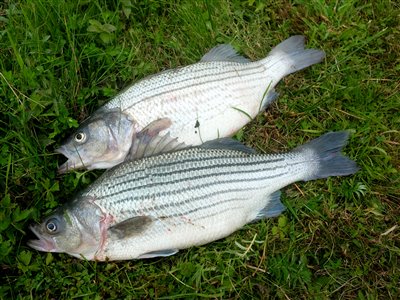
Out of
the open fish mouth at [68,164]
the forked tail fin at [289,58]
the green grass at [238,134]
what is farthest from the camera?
the forked tail fin at [289,58]

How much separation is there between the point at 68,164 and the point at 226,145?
1316 millimetres

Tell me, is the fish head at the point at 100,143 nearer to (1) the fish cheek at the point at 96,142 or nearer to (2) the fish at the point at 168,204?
(1) the fish cheek at the point at 96,142

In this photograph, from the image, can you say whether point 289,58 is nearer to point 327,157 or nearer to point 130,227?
point 327,157

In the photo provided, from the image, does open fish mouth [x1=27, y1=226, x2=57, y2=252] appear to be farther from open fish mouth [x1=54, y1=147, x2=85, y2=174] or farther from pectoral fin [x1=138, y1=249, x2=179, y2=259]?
pectoral fin [x1=138, y1=249, x2=179, y2=259]

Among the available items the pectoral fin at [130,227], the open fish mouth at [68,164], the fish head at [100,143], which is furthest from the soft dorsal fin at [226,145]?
the open fish mouth at [68,164]

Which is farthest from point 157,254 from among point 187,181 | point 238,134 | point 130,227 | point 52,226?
point 238,134

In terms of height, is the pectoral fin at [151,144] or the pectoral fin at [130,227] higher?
the pectoral fin at [151,144]

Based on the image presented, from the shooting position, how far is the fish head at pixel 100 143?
3.97 m

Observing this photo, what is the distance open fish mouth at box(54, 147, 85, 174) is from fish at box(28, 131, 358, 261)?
1.13 feet

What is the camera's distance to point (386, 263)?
405 cm

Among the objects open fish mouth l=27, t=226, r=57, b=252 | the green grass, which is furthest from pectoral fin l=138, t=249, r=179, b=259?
open fish mouth l=27, t=226, r=57, b=252

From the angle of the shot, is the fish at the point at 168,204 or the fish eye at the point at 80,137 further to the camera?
the fish eye at the point at 80,137

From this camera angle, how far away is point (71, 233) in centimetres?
359

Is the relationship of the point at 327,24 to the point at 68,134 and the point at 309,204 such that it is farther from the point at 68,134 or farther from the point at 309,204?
the point at 68,134
